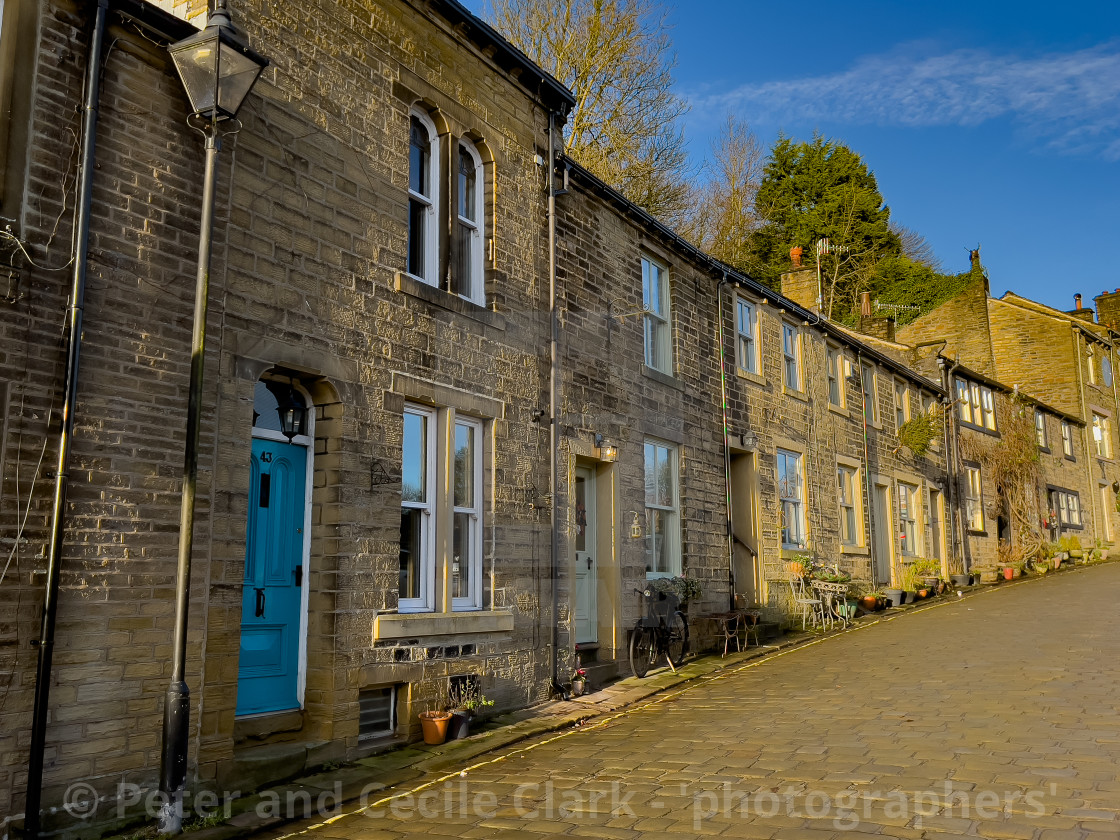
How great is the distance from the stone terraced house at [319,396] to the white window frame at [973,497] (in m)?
16.5

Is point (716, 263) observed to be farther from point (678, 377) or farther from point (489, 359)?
point (489, 359)

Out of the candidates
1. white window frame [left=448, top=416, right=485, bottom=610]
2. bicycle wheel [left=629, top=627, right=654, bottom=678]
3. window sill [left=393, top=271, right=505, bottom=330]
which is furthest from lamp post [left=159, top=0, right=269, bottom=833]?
bicycle wheel [left=629, top=627, right=654, bottom=678]

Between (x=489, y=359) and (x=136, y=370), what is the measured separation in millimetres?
4353

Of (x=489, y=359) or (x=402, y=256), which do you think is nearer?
(x=402, y=256)

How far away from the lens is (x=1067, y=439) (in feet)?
119

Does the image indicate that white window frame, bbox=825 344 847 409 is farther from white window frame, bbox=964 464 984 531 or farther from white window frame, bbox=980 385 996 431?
white window frame, bbox=980 385 996 431

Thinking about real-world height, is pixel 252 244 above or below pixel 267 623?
above

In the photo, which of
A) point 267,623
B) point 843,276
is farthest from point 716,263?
point 843,276

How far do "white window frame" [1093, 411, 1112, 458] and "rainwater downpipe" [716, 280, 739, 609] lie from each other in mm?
29100

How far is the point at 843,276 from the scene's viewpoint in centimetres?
4238

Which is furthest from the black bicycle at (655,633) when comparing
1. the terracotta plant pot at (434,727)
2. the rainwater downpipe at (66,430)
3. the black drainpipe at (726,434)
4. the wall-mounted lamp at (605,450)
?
the rainwater downpipe at (66,430)

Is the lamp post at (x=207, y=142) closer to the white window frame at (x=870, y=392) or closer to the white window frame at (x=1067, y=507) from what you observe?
the white window frame at (x=870, y=392)

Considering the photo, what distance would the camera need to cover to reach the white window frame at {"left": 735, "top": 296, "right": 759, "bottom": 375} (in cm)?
1692

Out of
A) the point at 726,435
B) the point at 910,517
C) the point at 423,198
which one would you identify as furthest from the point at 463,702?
the point at 910,517
